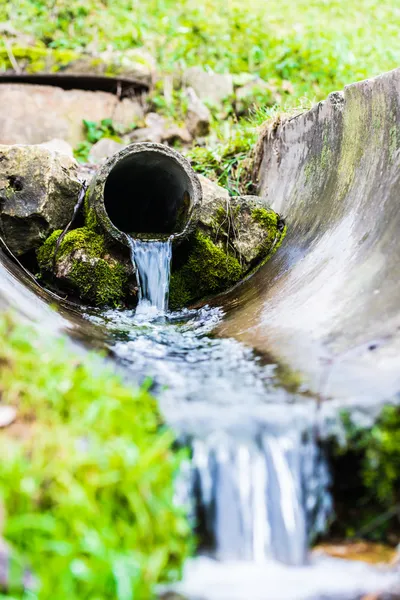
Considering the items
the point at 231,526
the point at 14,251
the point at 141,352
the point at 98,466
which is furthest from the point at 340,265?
the point at 14,251

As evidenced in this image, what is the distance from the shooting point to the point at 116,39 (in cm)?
1141

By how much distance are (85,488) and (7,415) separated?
0.55 metres

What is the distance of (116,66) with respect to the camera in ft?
33.2

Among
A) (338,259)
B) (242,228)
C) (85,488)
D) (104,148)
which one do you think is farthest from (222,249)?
(104,148)

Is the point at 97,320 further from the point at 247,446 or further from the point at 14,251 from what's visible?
the point at 247,446

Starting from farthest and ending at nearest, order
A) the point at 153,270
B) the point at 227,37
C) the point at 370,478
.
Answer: the point at 227,37 < the point at 153,270 < the point at 370,478

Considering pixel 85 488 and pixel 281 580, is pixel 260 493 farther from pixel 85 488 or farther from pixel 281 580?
pixel 85 488

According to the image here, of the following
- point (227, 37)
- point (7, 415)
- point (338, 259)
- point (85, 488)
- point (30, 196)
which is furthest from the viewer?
point (227, 37)

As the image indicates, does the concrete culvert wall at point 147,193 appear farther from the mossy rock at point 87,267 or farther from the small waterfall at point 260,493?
the small waterfall at point 260,493

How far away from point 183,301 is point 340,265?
79.8 inches

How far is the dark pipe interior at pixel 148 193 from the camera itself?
237 inches

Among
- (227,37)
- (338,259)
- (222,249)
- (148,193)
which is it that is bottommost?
(338,259)

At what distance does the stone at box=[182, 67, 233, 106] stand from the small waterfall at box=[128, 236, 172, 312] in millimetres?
5553

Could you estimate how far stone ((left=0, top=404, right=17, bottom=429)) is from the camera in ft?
7.94
